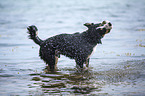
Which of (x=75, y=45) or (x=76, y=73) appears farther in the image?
(x=76, y=73)

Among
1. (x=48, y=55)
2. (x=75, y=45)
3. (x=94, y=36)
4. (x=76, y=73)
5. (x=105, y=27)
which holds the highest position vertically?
(x=105, y=27)

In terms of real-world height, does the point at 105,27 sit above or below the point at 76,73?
above

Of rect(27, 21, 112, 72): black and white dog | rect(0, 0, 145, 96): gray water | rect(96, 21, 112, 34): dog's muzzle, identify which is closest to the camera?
rect(0, 0, 145, 96): gray water

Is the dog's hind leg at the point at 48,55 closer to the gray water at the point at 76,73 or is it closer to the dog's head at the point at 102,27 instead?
the gray water at the point at 76,73

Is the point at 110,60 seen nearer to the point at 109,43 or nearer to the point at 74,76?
the point at 74,76

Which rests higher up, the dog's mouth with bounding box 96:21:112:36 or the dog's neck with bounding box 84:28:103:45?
the dog's mouth with bounding box 96:21:112:36

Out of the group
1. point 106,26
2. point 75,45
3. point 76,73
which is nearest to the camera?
point 106,26

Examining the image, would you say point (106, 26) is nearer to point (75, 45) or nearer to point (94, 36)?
point (94, 36)

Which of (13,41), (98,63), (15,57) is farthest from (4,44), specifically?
(98,63)

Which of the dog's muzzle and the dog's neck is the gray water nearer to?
the dog's neck

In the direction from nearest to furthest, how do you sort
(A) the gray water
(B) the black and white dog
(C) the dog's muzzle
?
(A) the gray water, (C) the dog's muzzle, (B) the black and white dog

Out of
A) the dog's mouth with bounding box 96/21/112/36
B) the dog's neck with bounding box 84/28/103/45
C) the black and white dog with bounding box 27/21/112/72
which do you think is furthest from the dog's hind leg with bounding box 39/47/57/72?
the dog's mouth with bounding box 96/21/112/36

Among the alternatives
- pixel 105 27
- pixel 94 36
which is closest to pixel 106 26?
pixel 105 27

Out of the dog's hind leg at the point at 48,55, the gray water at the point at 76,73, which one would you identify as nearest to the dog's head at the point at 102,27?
the gray water at the point at 76,73
